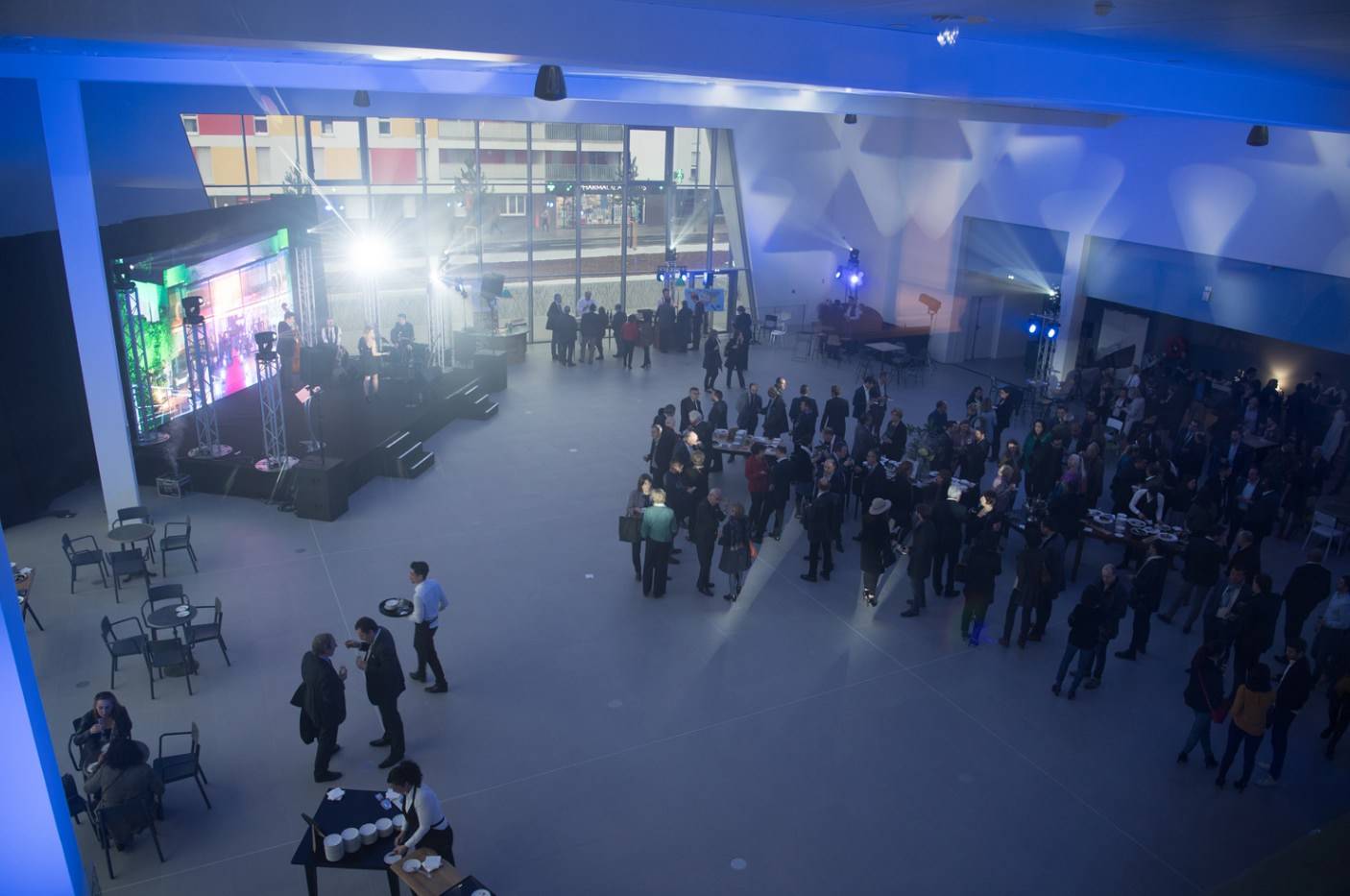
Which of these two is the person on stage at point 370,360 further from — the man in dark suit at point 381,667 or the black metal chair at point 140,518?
the man in dark suit at point 381,667

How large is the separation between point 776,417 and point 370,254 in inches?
315

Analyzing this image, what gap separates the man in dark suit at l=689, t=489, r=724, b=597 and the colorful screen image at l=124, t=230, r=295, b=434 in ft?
21.8

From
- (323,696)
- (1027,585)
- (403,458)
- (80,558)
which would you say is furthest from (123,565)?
(1027,585)

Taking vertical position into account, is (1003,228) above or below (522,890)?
above

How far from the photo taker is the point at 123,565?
9148mm

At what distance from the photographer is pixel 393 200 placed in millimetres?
17891

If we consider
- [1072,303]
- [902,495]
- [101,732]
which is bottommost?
[101,732]

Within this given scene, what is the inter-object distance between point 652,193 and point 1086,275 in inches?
344

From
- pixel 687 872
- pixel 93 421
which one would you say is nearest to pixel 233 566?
pixel 93 421

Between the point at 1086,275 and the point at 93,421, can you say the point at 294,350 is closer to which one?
the point at 93,421

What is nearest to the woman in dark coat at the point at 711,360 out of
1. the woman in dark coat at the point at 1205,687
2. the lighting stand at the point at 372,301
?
the lighting stand at the point at 372,301

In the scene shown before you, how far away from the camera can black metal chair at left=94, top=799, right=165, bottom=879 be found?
5754 millimetres

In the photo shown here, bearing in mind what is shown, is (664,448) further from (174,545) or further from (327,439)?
(174,545)

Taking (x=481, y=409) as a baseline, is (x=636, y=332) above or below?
above
